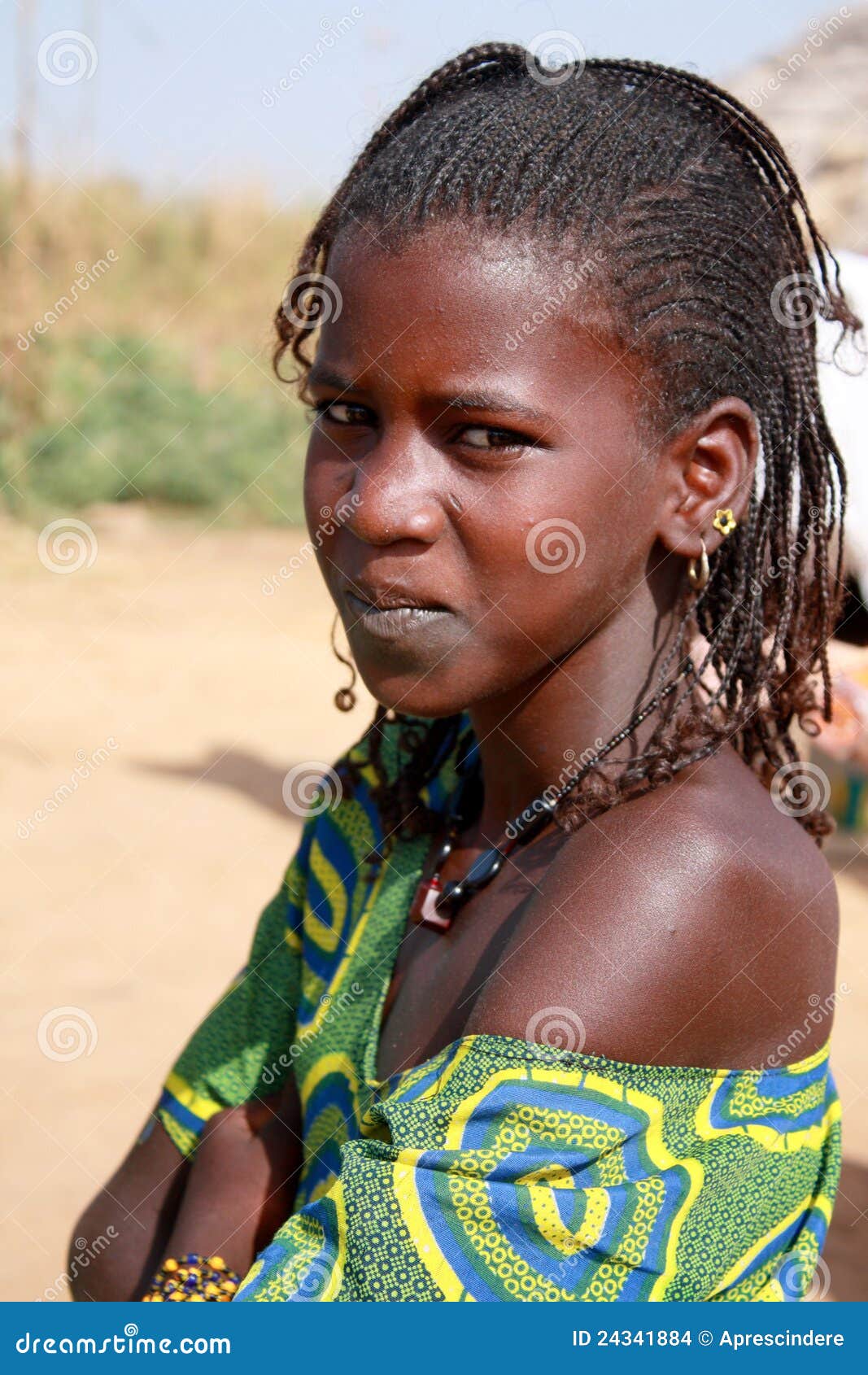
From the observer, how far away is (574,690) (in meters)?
1.68

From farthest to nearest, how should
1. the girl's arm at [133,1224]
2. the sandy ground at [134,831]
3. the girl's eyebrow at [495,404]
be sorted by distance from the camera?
the sandy ground at [134,831] < the girl's arm at [133,1224] < the girl's eyebrow at [495,404]

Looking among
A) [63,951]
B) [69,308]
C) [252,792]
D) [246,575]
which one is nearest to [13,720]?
[252,792]

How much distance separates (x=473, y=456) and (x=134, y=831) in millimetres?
4389

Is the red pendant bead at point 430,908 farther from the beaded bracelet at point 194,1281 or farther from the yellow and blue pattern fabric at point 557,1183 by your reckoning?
the beaded bracelet at point 194,1281

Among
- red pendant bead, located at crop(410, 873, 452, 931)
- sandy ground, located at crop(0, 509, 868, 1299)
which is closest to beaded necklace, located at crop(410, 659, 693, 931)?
red pendant bead, located at crop(410, 873, 452, 931)

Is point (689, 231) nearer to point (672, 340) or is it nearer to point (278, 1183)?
point (672, 340)

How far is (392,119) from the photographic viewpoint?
5.73 ft

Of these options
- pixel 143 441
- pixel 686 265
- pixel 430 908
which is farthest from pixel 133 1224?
pixel 143 441

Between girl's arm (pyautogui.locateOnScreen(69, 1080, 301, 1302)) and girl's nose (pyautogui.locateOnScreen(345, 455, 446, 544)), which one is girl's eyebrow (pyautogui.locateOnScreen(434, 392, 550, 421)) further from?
girl's arm (pyautogui.locateOnScreen(69, 1080, 301, 1302))

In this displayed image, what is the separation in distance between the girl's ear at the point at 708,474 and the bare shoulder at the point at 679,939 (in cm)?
27

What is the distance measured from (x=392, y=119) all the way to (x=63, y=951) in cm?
345

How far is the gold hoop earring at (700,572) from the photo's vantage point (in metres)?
1.63

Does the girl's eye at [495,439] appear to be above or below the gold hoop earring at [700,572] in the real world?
below

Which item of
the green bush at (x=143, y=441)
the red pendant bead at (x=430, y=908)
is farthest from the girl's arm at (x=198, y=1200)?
the green bush at (x=143, y=441)
